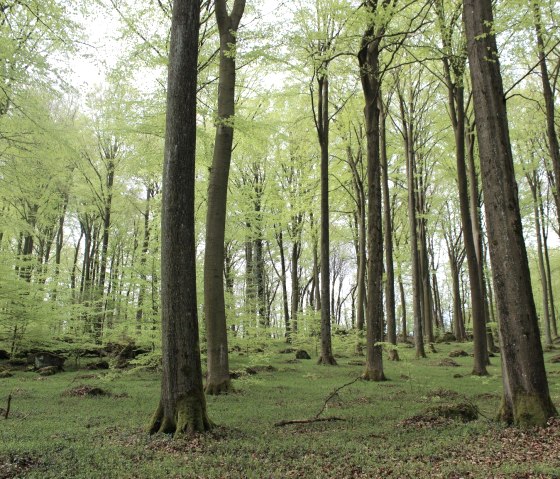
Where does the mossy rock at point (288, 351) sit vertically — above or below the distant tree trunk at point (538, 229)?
below

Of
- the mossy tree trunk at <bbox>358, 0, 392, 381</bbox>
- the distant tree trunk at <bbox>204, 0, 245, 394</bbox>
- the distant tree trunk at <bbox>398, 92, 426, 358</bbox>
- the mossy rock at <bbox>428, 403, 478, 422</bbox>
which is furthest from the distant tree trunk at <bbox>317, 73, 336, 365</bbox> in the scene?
the mossy rock at <bbox>428, 403, 478, 422</bbox>

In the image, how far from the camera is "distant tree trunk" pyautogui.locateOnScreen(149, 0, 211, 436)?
5340 mm

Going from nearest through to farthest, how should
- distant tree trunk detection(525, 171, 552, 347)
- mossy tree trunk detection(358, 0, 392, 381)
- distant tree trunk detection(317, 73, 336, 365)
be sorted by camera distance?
mossy tree trunk detection(358, 0, 392, 381)
distant tree trunk detection(317, 73, 336, 365)
distant tree trunk detection(525, 171, 552, 347)

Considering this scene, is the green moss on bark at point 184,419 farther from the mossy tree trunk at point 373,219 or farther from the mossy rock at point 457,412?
the mossy tree trunk at point 373,219

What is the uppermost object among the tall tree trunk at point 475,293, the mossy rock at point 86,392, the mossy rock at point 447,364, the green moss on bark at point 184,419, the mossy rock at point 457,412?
the tall tree trunk at point 475,293

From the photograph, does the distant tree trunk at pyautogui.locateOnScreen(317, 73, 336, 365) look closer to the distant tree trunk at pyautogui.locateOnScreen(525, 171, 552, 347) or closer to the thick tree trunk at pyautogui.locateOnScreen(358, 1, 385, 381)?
the thick tree trunk at pyautogui.locateOnScreen(358, 1, 385, 381)

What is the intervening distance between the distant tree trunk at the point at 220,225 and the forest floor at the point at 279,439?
0.76 m

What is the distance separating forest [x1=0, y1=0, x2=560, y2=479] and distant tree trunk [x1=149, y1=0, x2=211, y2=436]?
0.03m

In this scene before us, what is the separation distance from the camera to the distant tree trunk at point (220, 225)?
8.93m

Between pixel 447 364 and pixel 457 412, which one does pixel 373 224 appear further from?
pixel 447 364

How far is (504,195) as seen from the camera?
18.9ft

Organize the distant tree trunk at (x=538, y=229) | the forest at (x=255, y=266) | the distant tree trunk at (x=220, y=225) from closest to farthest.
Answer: the forest at (x=255, y=266), the distant tree trunk at (x=220, y=225), the distant tree trunk at (x=538, y=229)

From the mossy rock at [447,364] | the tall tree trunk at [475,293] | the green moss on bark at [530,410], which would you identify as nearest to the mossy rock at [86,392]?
the green moss on bark at [530,410]

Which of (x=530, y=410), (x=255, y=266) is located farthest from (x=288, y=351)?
(x=530, y=410)
